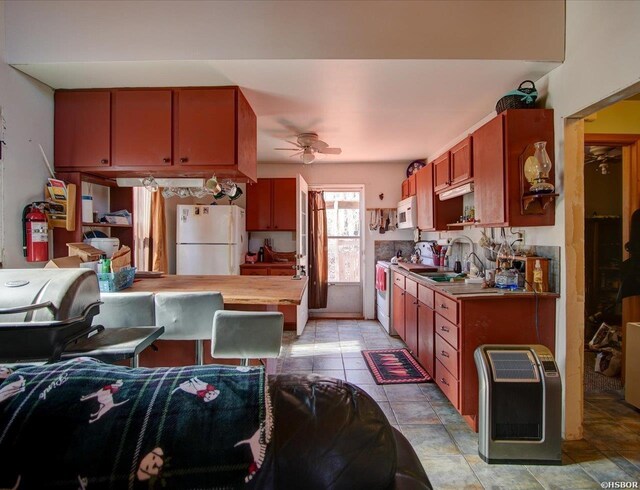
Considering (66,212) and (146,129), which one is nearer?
(66,212)

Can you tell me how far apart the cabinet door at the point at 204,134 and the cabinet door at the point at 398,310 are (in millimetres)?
2416

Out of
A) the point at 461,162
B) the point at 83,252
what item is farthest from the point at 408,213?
the point at 83,252

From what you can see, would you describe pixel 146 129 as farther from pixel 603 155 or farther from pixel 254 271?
pixel 603 155

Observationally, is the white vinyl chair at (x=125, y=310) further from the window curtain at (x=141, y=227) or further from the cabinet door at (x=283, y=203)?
the cabinet door at (x=283, y=203)

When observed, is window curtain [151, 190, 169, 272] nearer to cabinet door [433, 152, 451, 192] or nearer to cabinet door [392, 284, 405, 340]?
cabinet door [392, 284, 405, 340]

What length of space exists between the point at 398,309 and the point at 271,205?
231 centimetres

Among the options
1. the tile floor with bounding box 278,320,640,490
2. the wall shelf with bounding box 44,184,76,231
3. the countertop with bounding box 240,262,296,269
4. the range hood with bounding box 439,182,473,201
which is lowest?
the tile floor with bounding box 278,320,640,490

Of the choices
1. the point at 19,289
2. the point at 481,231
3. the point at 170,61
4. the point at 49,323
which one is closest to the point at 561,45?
the point at 481,231

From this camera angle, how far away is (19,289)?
155cm

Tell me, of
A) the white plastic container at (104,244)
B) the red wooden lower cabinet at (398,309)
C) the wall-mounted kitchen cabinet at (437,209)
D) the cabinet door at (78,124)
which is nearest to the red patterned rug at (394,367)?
the red wooden lower cabinet at (398,309)

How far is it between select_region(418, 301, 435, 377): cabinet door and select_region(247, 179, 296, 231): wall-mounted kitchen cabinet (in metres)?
2.42

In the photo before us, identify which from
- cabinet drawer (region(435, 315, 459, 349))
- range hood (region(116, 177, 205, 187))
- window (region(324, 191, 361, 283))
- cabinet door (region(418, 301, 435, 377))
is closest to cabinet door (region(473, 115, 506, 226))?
cabinet drawer (region(435, 315, 459, 349))

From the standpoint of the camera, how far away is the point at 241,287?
7.59 feet

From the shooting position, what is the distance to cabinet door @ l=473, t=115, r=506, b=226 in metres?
2.26
